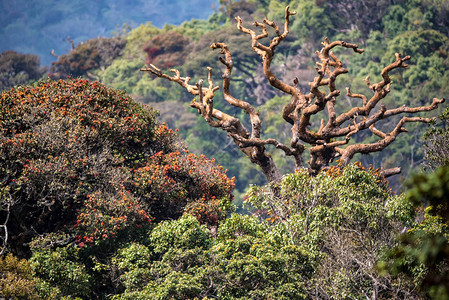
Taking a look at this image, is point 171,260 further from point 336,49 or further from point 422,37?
point 336,49

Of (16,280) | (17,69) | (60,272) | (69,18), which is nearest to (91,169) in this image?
(60,272)

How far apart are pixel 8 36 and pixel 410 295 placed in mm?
155010

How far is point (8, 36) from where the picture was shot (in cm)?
15562

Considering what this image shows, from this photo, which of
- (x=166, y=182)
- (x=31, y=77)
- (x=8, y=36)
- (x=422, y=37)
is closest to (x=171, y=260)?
(x=166, y=182)

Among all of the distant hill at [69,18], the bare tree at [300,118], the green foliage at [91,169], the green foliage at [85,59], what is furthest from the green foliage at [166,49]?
the distant hill at [69,18]

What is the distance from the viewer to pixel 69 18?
543ft

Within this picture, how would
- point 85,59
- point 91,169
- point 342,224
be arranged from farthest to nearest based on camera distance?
point 85,59, point 91,169, point 342,224

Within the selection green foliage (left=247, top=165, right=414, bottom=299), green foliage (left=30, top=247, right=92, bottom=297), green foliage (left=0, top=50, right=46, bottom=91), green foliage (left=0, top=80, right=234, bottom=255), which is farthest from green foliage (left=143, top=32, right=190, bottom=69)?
green foliage (left=30, top=247, right=92, bottom=297)

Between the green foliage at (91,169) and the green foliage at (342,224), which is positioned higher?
the green foliage at (91,169)

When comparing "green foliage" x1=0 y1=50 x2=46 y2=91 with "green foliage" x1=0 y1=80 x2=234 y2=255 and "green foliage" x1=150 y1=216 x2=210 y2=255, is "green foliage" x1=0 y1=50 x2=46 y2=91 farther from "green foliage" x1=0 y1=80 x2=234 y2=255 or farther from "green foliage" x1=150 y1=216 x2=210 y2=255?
"green foliage" x1=150 y1=216 x2=210 y2=255

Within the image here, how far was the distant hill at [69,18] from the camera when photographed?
Result: 15625 centimetres

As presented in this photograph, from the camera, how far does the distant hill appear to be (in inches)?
6152

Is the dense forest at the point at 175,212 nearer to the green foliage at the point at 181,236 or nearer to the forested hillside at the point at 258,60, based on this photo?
the green foliage at the point at 181,236

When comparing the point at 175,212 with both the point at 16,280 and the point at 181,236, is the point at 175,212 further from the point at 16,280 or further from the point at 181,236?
the point at 16,280
